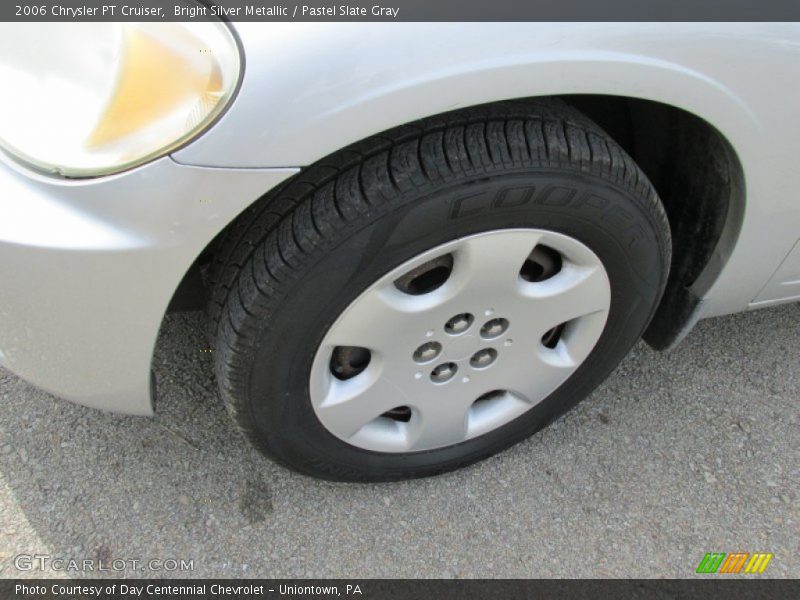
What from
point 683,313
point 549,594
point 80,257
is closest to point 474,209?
point 80,257

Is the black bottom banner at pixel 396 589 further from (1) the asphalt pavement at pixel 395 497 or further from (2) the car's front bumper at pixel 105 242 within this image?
(2) the car's front bumper at pixel 105 242

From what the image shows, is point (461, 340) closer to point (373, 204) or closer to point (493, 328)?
point (493, 328)

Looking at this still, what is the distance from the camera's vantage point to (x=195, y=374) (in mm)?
1985

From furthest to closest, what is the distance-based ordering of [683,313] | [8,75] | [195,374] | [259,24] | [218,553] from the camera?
[195,374]
[683,313]
[218,553]
[8,75]
[259,24]

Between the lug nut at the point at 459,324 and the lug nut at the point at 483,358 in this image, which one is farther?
the lug nut at the point at 483,358

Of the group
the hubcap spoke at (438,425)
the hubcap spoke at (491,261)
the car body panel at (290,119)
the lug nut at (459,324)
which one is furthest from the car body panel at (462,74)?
the hubcap spoke at (438,425)

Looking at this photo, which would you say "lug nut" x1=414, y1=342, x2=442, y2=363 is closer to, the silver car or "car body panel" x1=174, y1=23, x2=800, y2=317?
the silver car

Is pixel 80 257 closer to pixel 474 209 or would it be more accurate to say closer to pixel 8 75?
pixel 8 75

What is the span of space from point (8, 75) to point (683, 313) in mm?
1475

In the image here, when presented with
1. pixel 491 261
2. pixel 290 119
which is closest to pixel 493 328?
pixel 491 261

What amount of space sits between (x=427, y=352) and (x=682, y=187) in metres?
0.68

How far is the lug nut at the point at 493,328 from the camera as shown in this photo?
1.53 m

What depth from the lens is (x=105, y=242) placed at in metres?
1.16

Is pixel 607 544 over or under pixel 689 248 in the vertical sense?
under
